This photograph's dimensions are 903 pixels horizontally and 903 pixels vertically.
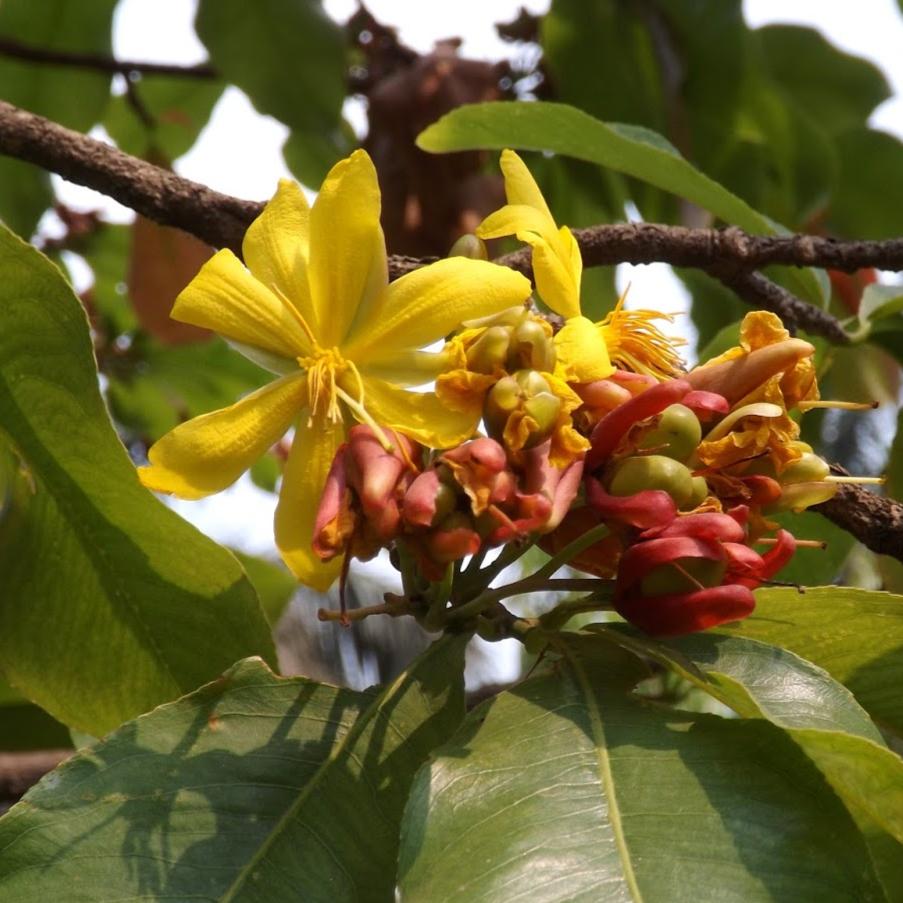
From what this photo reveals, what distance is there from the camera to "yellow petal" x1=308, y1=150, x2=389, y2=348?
106 centimetres

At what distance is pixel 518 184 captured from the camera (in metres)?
1.13

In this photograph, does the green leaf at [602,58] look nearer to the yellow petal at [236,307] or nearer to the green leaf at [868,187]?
the green leaf at [868,187]

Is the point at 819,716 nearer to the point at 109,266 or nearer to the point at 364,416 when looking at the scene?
the point at 364,416

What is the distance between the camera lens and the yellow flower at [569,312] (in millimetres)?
1042

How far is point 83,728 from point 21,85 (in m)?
1.57

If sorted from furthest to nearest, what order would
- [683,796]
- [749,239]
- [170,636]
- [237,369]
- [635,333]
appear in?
[237,369] < [749,239] < [170,636] < [635,333] < [683,796]

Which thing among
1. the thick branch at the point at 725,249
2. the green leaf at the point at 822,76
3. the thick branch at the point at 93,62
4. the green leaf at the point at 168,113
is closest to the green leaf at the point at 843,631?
the thick branch at the point at 725,249

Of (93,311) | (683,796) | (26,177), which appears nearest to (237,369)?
(93,311)

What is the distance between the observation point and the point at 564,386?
40.0 inches

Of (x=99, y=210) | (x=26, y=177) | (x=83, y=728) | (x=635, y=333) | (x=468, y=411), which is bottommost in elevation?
(x=83, y=728)

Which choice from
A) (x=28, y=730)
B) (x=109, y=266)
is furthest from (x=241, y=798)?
(x=109, y=266)

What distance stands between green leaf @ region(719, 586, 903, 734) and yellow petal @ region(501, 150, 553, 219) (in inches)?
15.5

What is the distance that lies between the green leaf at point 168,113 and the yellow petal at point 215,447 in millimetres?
1991

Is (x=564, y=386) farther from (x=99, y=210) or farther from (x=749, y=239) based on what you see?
(x=99, y=210)
